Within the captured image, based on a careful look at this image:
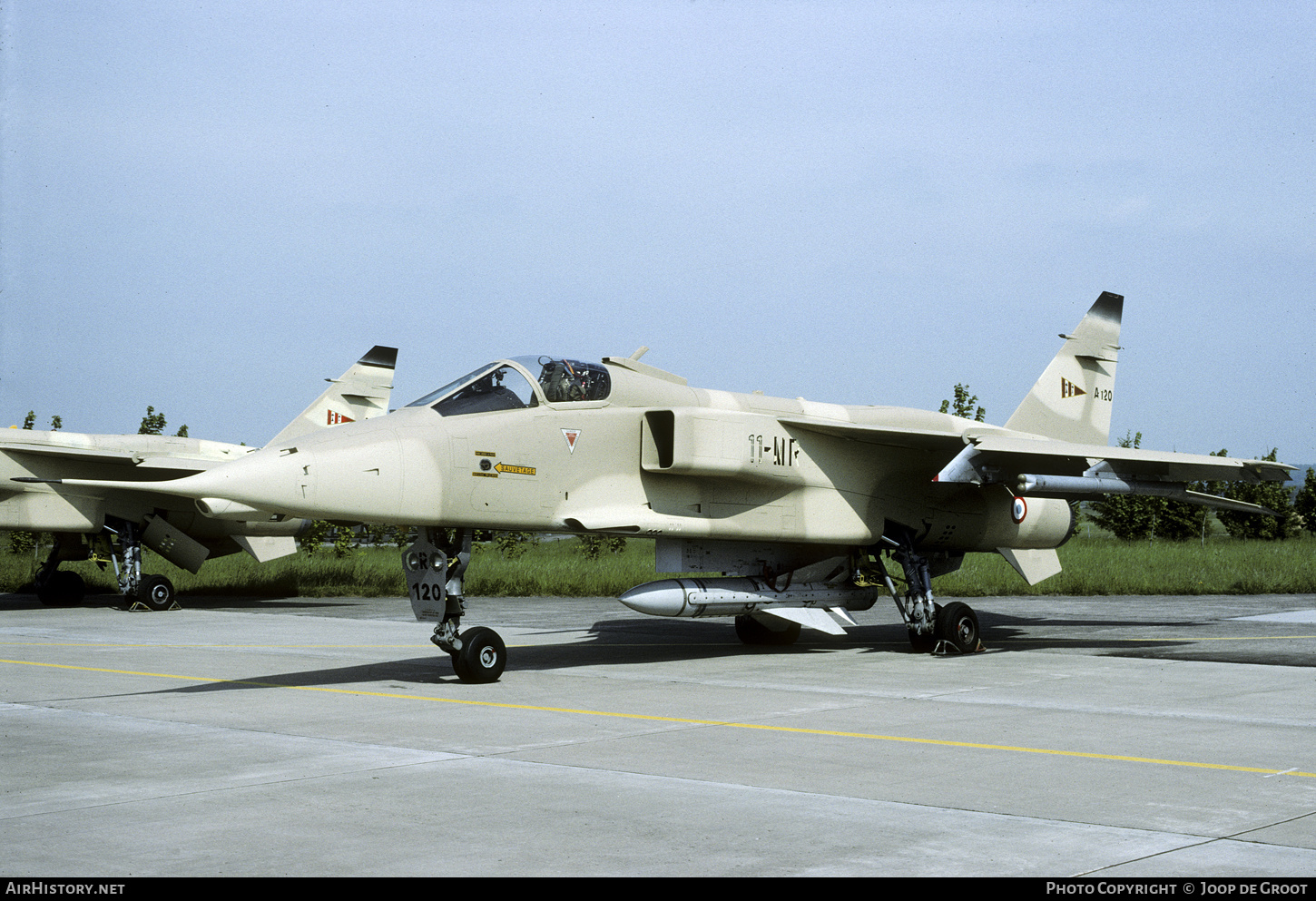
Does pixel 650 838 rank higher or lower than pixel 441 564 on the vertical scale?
lower

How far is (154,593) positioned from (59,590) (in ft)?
8.53

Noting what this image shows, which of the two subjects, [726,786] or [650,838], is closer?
[650,838]

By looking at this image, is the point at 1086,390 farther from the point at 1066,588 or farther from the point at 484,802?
the point at 484,802

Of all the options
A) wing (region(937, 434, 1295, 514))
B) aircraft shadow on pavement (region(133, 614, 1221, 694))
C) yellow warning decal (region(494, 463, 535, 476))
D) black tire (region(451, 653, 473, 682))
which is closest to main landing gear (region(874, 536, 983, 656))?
aircraft shadow on pavement (region(133, 614, 1221, 694))

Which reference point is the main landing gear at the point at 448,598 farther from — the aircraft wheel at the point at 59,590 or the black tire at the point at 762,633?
the aircraft wheel at the point at 59,590

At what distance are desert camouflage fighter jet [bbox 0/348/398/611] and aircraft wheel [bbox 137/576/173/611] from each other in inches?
0.7

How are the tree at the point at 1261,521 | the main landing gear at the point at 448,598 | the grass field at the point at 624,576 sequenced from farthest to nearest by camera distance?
the tree at the point at 1261,521 → the grass field at the point at 624,576 → the main landing gear at the point at 448,598

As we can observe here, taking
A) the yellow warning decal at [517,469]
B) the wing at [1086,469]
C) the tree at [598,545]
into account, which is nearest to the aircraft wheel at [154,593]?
the yellow warning decal at [517,469]

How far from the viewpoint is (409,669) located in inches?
479

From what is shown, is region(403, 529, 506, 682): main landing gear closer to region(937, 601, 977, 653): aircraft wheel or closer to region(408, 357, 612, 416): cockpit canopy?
region(408, 357, 612, 416): cockpit canopy

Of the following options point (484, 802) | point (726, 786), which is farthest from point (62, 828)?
point (726, 786)

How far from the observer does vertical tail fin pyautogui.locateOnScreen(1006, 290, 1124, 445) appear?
16984mm

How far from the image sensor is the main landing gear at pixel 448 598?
10.6 m

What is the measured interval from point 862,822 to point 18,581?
27.9 metres
